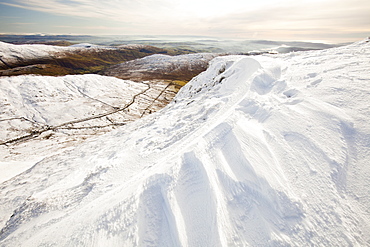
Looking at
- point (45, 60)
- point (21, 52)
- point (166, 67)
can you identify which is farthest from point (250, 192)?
point (21, 52)

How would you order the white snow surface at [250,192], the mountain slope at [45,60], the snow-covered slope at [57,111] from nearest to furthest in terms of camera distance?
the white snow surface at [250,192] → the snow-covered slope at [57,111] → the mountain slope at [45,60]

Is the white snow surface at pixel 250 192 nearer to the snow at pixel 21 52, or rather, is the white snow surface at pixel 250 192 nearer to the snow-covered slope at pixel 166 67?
the snow-covered slope at pixel 166 67

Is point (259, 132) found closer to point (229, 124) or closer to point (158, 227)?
point (229, 124)

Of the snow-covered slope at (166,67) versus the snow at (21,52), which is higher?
the snow at (21,52)

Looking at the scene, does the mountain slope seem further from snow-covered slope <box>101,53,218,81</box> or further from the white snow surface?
the white snow surface

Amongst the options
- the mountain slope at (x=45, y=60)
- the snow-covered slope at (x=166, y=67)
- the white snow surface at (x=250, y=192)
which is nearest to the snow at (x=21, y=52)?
the mountain slope at (x=45, y=60)

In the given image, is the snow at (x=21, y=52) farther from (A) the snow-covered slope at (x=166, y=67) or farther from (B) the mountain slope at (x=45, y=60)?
(A) the snow-covered slope at (x=166, y=67)

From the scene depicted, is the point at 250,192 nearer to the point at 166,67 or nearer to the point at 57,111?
the point at 57,111

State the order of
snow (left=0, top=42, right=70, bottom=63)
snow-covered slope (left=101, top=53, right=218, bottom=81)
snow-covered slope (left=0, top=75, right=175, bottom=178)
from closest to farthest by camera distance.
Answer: snow-covered slope (left=0, top=75, right=175, bottom=178), snow-covered slope (left=101, top=53, right=218, bottom=81), snow (left=0, top=42, right=70, bottom=63)

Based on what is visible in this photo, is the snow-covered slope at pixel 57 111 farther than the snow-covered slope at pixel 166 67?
No

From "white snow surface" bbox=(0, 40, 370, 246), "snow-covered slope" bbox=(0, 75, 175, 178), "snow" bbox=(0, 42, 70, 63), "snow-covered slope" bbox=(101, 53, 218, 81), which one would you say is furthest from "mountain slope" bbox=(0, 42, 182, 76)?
"white snow surface" bbox=(0, 40, 370, 246)

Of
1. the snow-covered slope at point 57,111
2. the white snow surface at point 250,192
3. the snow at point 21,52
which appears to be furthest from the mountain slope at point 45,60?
the white snow surface at point 250,192

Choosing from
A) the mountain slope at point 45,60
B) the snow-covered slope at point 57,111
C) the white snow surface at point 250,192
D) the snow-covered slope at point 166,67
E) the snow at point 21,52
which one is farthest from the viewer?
the snow at point 21,52

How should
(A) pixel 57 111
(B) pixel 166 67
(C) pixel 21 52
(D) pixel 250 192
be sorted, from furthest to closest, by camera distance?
(C) pixel 21 52, (B) pixel 166 67, (A) pixel 57 111, (D) pixel 250 192
